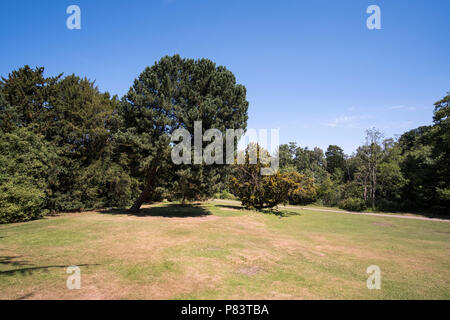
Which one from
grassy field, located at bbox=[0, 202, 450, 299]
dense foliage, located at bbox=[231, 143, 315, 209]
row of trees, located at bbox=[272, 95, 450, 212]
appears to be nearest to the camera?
grassy field, located at bbox=[0, 202, 450, 299]

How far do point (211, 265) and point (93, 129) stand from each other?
73.0ft

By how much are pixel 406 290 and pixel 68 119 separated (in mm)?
28443

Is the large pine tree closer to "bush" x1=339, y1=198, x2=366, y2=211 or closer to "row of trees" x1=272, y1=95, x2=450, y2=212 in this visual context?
"row of trees" x1=272, y1=95, x2=450, y2=212

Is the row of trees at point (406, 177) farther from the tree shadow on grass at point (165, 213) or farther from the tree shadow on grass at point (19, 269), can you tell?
the tree shadow on grass at point (19, 269)

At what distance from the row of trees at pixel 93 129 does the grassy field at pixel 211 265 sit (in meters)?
5.75

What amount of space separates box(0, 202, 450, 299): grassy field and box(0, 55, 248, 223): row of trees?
575cm

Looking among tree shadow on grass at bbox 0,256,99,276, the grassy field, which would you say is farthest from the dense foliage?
tree shadow on grass at bbox 0,256,99,276

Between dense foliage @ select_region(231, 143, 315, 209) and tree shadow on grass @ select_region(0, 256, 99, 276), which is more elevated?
dense foliage @ select_region(231, 143, 315, 209)

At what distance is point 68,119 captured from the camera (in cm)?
2273

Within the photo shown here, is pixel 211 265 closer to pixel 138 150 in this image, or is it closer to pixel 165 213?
pixel 138 150

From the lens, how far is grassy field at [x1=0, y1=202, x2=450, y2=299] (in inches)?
196

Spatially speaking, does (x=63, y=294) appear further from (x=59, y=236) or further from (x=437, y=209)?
(x=437, y=209)

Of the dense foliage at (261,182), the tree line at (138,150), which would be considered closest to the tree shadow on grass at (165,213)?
the tree line at (138,150)

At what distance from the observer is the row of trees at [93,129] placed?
1558 cm
